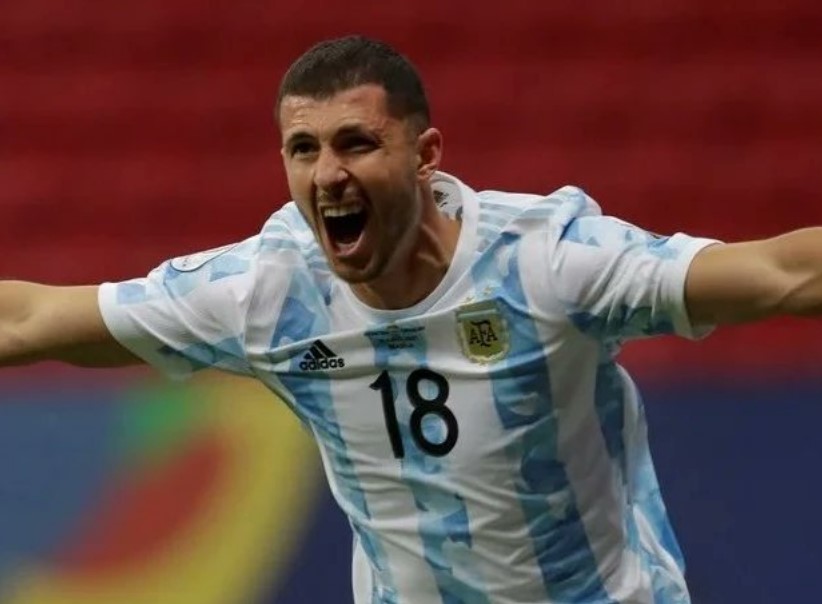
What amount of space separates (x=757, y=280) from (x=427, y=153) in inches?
16.2

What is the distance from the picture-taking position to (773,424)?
2900 millimetres

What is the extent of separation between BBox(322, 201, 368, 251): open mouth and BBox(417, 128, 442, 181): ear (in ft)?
0.31

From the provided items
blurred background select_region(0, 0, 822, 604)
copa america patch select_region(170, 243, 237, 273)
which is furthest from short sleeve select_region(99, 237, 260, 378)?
blurred background select_region(0, 0, 822, 604)

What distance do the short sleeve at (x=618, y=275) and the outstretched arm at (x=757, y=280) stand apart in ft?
0.06

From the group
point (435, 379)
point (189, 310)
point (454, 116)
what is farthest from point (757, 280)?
point (454, 116)

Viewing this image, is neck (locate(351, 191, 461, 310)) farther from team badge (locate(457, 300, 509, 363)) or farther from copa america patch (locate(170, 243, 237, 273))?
copa america patch (locate(170, 243, 237, 273))

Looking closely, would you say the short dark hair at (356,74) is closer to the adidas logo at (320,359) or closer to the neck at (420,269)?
the neck at (420,269)

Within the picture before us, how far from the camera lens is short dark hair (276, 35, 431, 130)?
195 cm

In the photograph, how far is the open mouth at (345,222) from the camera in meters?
1.92

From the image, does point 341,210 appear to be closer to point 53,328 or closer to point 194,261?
point 194,261

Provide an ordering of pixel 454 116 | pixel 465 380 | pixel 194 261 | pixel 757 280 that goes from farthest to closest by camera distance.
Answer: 1. pixel 454 116
2. pixel 194 261
3. pixel 465 380
4. pixel 757 280

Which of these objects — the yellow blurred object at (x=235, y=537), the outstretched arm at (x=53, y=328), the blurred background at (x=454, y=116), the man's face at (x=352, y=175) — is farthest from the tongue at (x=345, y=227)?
the blurred background at (x=454, y=116)

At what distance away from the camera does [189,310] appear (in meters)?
2.08

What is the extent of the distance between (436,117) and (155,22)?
69 centimetres
